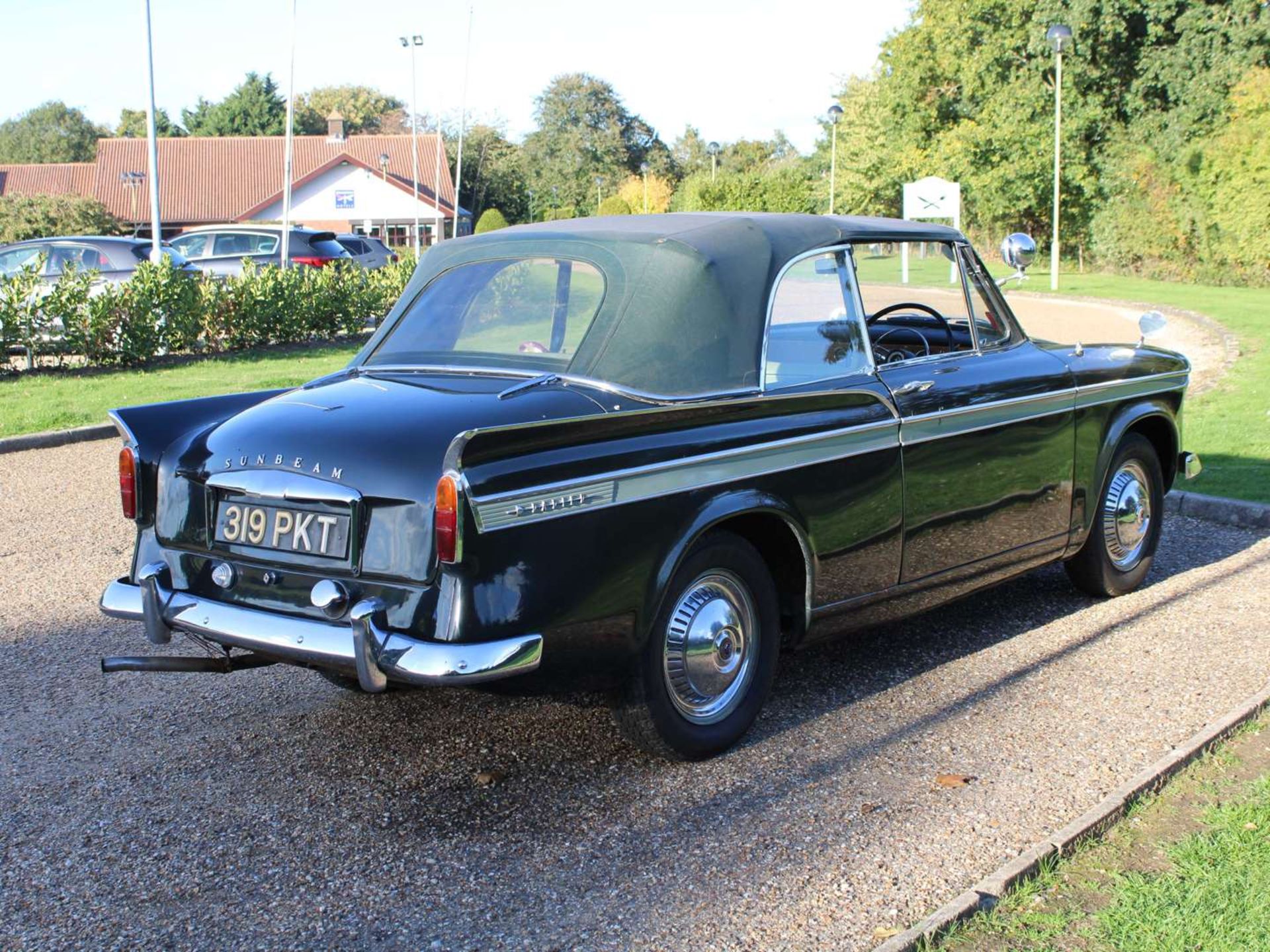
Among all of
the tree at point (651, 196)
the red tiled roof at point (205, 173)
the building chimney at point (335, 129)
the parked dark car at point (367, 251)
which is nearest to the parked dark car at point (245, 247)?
the parked dark car at point (367, 251)

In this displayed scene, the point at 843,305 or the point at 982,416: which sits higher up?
the point at 843,305

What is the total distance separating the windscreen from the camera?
14.9ft

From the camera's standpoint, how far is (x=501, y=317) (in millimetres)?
4820

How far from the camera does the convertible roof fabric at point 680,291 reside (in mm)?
4391

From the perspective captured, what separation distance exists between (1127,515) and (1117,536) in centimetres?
12

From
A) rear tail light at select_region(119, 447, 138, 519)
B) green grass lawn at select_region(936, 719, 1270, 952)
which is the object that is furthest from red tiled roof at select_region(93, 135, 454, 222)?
green grass lawn at select_region(936, 719, 1270, 952)

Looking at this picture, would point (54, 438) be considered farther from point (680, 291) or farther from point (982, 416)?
point (982, 416)

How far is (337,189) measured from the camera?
6384 centimetres

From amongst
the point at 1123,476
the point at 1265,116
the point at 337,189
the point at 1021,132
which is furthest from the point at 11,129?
the point at 1123,476

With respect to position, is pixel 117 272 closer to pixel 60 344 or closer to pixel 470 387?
pixel 60 344

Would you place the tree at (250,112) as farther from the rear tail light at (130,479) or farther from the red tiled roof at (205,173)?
the rear tail light at (130,479)

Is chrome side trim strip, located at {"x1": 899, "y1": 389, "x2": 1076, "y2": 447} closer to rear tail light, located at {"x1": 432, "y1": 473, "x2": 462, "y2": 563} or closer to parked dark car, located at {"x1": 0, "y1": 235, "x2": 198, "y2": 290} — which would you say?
rear tail light, located at {"x1": 432, "y1": 473, "x2": 462, "y2": 563}

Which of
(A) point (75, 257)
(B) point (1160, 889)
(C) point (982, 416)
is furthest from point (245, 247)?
(B) point (1160, 889)

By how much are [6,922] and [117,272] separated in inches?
615
